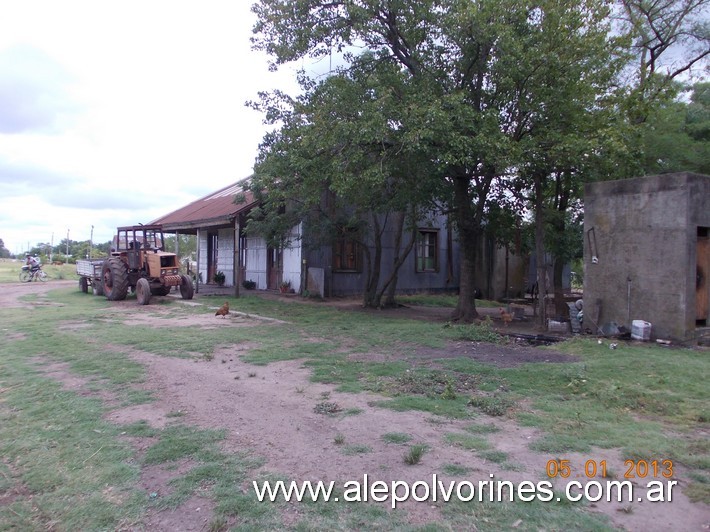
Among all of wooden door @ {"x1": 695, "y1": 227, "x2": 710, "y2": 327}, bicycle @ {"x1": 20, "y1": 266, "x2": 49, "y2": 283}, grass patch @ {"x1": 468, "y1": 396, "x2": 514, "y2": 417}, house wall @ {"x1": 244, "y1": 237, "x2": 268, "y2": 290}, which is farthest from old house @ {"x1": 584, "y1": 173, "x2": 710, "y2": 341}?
bicycle @ {"x1": 20, "y1": 266, "x2": 49, "y2": 283}

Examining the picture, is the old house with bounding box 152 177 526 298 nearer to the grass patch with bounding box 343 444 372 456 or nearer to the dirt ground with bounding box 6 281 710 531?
the dirt ground with bounding box 6 281 710 531

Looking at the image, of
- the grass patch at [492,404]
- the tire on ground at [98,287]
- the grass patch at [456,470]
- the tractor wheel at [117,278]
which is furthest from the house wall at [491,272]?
the grass patch at [456,470]

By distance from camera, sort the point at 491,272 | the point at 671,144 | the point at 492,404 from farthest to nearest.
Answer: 1. the point at 491,272
2. the point at 671,144
3. the point at 492,404

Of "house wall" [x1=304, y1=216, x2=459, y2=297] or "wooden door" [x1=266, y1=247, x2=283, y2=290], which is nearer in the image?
"house wall" [x1=304, y1=216, x2=459, y2=297]

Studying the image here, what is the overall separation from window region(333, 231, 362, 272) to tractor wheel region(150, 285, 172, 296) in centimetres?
651

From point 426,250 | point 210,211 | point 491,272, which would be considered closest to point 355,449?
point 426,250

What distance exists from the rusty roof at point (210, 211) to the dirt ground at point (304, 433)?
10.6 metres

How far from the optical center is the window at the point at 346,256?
21891 millimetres

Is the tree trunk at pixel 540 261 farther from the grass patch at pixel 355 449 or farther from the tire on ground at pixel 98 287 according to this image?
the tire on ground at pixel 98 287

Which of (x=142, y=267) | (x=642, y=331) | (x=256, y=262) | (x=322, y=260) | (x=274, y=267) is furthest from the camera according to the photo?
(x=256, y=262)

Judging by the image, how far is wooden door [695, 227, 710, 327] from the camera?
36.7 feet

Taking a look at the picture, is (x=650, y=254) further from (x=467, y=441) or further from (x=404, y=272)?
(x=404, y=272)
